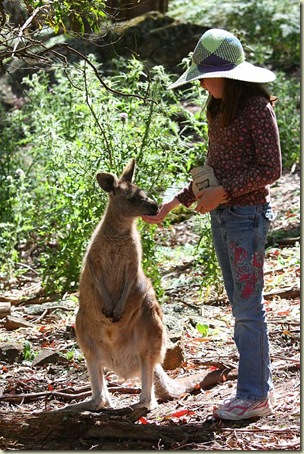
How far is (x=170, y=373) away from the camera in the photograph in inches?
241

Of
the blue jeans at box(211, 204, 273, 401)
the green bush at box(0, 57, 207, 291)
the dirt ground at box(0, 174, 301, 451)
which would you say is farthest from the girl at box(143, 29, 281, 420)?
the green bush at box(0, 57, 207, 291)

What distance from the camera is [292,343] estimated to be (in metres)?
6.32

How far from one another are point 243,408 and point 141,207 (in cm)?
151

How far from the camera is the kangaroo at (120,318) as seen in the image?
532 cm

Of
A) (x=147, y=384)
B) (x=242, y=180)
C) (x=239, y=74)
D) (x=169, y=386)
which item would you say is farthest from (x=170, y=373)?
(x=239, y=74)

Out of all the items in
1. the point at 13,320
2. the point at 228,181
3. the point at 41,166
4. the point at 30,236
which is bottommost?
the point at 13,320

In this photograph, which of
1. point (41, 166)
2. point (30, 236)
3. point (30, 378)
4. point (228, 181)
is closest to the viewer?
point (228, 181)

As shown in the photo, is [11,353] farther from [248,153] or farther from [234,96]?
[234,96]

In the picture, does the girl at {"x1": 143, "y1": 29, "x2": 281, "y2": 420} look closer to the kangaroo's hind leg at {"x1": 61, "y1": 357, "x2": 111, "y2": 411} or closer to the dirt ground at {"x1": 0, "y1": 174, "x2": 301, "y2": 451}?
the dirt ground at {"x1": 0, "y1": 174, "x2": 301, "y2": 451}

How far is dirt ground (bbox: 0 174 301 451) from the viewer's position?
469 cm

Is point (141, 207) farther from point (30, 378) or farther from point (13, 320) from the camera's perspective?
point (13, 320)

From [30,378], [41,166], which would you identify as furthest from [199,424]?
[41,166]

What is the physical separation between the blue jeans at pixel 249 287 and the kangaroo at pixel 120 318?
0.66m

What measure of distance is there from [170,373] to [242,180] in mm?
2035
